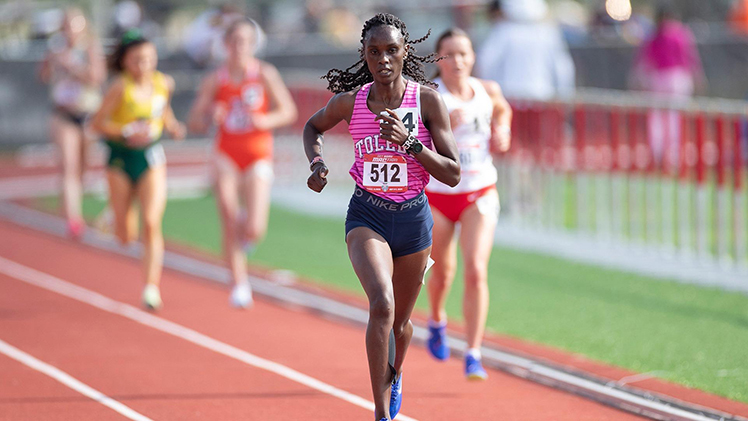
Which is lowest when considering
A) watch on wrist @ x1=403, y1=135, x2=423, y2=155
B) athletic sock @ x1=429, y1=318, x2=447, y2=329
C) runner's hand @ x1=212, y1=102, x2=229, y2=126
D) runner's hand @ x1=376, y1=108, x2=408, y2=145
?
athletic sock @ x1=429, y1=318, x2=447, y2=329

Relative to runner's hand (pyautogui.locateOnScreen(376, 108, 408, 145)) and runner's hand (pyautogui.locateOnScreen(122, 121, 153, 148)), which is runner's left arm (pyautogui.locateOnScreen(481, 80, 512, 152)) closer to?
runner's hand (pyautogui.locateOnScreen(376, 108, 408, 145))

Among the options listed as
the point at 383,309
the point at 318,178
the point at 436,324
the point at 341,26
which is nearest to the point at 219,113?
the point at 436,324

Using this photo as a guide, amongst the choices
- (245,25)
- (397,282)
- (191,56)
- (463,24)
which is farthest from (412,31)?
(397,282)

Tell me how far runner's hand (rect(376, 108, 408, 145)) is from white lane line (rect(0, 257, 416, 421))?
76.7 inches

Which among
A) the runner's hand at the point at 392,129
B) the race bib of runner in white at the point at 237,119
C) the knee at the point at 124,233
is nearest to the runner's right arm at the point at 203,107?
the race bib of runner in white at the point at 237,119

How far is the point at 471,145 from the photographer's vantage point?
7.78 m

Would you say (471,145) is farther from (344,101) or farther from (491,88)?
(344,101)

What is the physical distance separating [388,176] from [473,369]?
6.03 feet

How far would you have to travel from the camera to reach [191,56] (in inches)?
947

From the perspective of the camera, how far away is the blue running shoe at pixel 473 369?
7438 millimetres

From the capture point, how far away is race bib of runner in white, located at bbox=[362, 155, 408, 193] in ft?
20.3

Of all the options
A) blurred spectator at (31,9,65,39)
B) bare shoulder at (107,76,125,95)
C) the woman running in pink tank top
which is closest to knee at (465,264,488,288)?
the woman running in pink tank top

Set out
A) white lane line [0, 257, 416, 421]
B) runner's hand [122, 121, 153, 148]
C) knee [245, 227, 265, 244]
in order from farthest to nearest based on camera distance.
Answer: knee [245, 227, 265, 244], runner's hand [122, 121, 153, 148], white lane line [0, 257, 416, 421]

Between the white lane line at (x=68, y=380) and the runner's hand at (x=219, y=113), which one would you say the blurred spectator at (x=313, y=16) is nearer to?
the runner's hand at (x=219, y=113)
